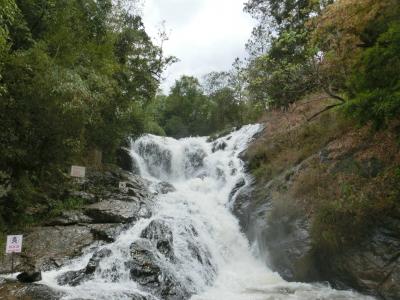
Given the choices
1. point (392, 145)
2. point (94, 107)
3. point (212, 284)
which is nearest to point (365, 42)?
point (392, 145)

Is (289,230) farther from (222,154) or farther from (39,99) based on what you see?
(222,154)

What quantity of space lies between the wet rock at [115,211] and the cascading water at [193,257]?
0.50m

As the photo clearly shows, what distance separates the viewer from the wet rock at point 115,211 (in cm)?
1202

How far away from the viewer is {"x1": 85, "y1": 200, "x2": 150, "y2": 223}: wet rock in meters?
12.0

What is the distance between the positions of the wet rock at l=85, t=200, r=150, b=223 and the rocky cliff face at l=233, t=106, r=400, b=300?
13.7 feet

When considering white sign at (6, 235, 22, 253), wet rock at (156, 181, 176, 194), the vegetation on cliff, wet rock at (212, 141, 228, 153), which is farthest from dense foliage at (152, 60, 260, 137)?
white sign at (6, 235, 22, 253)

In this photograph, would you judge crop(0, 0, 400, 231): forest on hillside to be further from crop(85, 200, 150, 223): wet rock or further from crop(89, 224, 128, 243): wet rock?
crop(89, 224, 128, 243): wet rock

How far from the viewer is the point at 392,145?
9.10 meters

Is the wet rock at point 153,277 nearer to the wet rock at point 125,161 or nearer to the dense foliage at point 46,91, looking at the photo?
the dense foliage at point 46,91

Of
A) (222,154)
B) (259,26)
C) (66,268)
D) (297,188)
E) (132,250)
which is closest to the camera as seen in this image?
(66,268)

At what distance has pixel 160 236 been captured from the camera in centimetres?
1137

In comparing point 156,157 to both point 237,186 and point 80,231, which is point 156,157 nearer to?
point 237,186

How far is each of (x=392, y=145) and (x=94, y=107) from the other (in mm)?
9486

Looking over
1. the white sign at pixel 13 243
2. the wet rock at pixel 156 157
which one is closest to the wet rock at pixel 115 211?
the white sign at pixel 13 243
